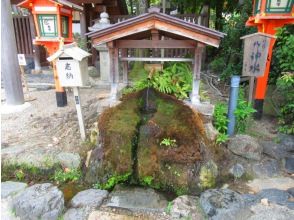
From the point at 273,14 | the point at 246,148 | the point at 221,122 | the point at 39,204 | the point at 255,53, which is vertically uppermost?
the point at 273,14

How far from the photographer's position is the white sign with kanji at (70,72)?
415 centimetres

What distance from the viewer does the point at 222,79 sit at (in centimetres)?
775

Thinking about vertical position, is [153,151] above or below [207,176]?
above

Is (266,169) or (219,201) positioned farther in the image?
(266,169)

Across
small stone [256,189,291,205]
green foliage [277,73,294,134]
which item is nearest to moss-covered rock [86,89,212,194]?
small stone [256,189,291,205]

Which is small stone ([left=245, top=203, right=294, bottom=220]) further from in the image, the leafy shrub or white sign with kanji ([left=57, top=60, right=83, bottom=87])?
white sign with kanji ([left=57, top=60, right=83, bottom=87])

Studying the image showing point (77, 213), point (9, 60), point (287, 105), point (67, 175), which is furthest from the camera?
point (9, 60)

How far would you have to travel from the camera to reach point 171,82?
15.3 feet

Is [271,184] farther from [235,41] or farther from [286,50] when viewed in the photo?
[235,41]

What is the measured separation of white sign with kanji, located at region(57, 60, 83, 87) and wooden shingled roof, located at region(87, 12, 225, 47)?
648 millimetres

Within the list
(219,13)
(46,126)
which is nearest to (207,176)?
(46,126)

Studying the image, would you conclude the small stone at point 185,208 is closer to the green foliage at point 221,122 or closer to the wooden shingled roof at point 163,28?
the green foliage at point 221,122

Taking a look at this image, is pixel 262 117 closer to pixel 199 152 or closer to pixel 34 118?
pixel 199 152

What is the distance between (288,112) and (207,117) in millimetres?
1821
